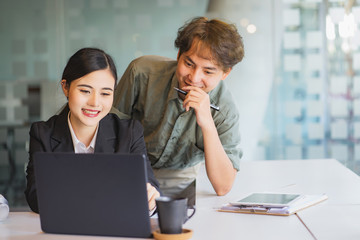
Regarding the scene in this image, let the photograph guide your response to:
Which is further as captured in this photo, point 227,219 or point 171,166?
point 171,166

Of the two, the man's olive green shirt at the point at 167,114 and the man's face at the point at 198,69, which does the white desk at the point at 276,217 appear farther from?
the man's face at the point at 198,69

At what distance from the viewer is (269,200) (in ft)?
5.82

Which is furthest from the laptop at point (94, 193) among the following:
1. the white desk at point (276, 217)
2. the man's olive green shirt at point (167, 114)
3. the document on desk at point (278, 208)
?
the man's olive green shirt at point (167, 114)

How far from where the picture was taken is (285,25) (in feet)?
14.8

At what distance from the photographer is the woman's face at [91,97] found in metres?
1.89

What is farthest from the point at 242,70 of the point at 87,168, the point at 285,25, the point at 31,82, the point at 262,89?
the point at 87,168

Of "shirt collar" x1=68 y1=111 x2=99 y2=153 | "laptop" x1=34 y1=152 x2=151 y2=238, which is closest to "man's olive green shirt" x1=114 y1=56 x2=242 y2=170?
"shirt collar" x1=68 y1=111 x2=99 y2=153

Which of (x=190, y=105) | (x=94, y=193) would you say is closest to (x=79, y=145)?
(x=190, y=105)

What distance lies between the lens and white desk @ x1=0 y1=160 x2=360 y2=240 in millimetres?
1489

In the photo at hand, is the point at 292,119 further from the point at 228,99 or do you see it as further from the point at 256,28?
the point at 228,99

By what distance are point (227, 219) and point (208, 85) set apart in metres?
0.69

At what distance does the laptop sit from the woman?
0.45 m

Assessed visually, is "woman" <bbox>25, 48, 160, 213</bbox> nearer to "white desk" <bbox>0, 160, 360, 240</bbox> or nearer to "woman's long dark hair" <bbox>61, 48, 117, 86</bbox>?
"woman's long dark hair" <bbox>61, 48, 117, 86</bbox>

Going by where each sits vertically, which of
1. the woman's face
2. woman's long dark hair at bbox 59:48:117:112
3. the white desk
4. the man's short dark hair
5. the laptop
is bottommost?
the white desk
